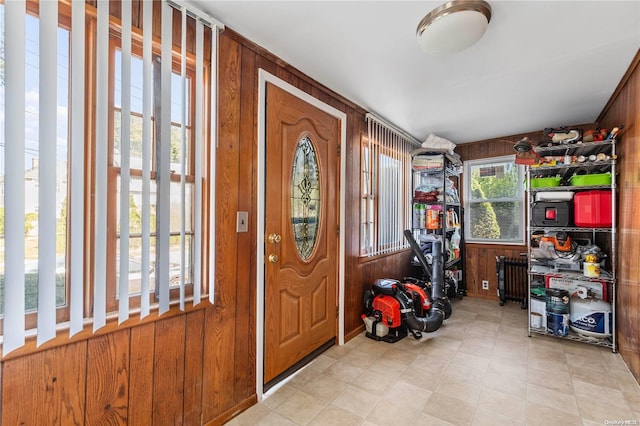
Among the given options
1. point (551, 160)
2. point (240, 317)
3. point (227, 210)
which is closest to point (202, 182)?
point (227, 210)

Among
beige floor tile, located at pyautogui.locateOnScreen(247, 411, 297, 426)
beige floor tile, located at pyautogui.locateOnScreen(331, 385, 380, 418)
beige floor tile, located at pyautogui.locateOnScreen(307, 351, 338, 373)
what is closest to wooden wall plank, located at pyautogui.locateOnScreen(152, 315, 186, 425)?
beige floor tile, located at pyautogui.locateOnScreen(247, 411, 297, 426)

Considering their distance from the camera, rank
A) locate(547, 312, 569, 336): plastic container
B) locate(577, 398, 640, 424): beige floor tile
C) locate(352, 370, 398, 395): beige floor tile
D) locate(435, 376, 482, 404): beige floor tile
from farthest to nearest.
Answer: locate(547, 312, 569, 336): plastic container, locate(352, 370, 398, 395): beige floor tile, locate(435, 376, 482, 404): beige floor tile, locate(577, 398, 640, 424): beige floor tile

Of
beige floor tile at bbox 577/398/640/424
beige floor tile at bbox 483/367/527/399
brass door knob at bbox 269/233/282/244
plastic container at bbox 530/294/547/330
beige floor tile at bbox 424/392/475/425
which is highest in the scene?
brass door knob at bbox 269/233/282/244

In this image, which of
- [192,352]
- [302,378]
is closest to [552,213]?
[302,378]

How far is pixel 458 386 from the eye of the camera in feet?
6.90

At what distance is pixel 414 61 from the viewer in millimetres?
2090

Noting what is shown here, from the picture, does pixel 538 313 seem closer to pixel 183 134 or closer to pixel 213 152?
pixel 213 152

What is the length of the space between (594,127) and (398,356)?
11.6 ft

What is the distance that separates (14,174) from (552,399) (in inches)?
122

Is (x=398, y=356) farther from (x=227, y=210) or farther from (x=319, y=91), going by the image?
(x=319, y=91)

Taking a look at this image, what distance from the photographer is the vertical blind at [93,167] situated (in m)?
1.04

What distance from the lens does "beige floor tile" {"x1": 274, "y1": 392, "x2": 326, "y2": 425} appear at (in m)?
→ 1.79

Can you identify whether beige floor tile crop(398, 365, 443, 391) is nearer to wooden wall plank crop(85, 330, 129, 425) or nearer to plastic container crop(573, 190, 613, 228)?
wooden wall plank crop(85, 330, 129, 425)

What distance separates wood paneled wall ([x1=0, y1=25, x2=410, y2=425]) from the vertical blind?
0.12 m
